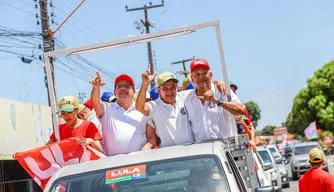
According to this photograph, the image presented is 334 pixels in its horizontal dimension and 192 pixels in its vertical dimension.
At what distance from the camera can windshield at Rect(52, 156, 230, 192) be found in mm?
5578

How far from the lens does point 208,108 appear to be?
7.25 meters

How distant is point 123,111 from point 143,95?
0.52 metres

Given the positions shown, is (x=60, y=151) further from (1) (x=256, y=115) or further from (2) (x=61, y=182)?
(1) (x=256, y=115)

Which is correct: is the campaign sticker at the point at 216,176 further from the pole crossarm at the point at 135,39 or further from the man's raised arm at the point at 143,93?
the pole crossarm at the point at 135,39

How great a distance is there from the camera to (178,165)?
567cm

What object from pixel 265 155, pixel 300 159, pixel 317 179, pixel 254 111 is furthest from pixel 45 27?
pixel 254 111

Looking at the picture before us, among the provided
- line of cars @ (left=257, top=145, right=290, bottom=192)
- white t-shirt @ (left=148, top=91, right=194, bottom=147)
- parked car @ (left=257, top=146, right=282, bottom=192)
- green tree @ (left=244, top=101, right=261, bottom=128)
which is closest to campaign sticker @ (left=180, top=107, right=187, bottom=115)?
white t-shirt @ (left=148, top=91, right=194, bottom=147)

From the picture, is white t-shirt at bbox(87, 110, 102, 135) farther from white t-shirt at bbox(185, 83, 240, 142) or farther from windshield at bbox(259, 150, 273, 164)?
windshield at bbox(259, 150, 273, 164)

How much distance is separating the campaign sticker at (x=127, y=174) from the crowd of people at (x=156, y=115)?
1417mm

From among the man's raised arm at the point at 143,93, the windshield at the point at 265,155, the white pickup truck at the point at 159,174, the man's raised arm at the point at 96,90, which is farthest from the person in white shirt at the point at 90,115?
the windshield at the point at 265,155

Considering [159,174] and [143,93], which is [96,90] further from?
[159,174]

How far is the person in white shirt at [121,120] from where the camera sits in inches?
287

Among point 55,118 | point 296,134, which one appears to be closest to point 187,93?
point 55,118

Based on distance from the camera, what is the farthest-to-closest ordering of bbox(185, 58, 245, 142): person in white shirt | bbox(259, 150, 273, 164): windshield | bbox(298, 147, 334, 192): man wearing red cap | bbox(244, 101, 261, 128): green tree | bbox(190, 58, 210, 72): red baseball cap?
1. bbox(244, 101, 261, 128): green tree
2. bbox(259, 150, 273, 164): windshield
3. bbox(298, 147, 334, 192): man wearing red cap
4. bbox(190, 58, 210, 72): red baseball cap
5. bbox(185, 58, 245, 142): person in white shirt
